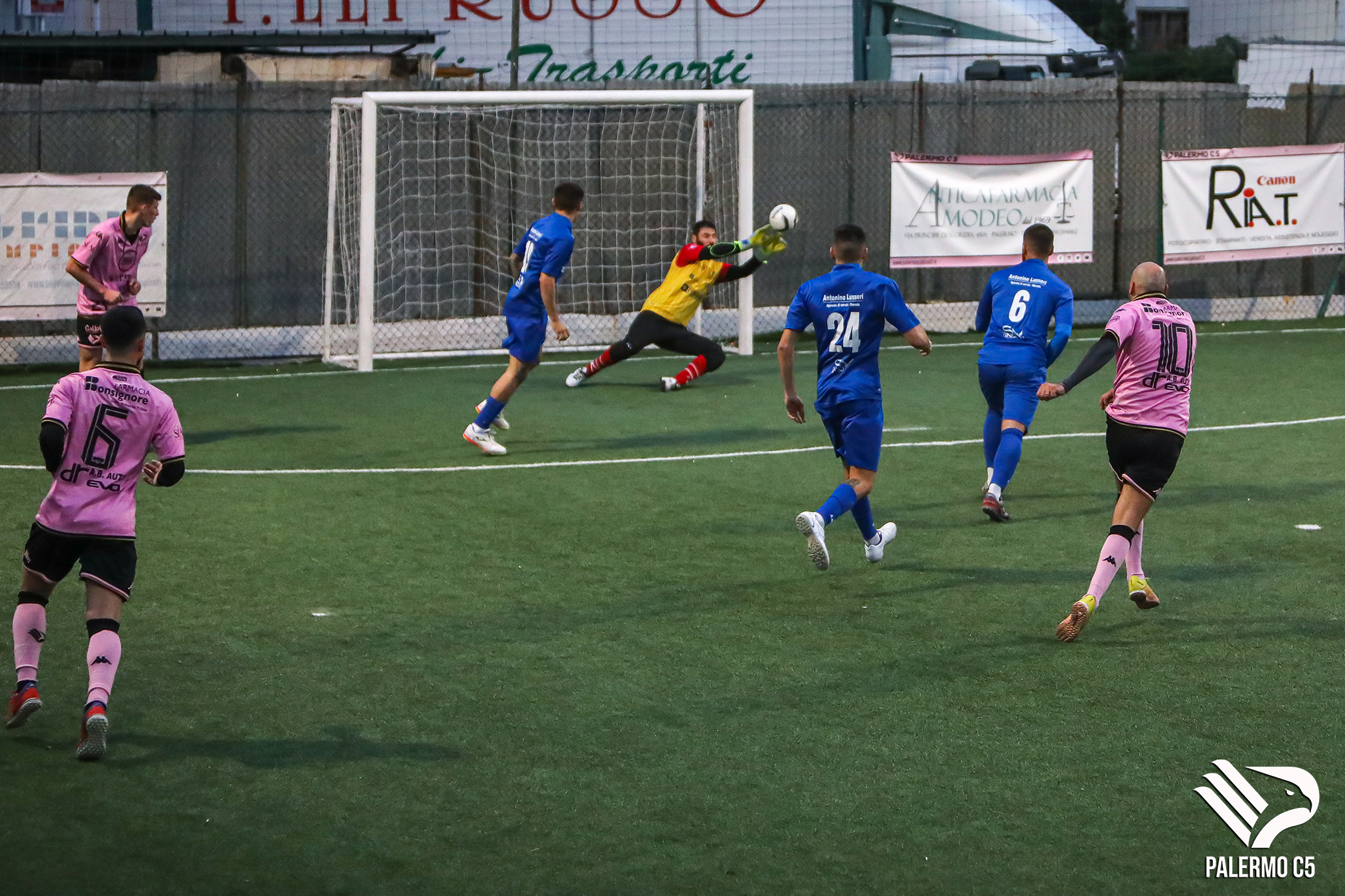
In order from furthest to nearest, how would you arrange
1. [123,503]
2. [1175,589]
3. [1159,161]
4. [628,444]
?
[1159,161], [628,444], [1175,589], [123,503]

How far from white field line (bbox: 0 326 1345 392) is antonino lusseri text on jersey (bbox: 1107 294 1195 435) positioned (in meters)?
10.7

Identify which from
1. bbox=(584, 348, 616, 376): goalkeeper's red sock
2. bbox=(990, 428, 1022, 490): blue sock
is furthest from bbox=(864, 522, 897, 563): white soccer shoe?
bbox=(584, 348, 616, 376): goalkeeper's red sock

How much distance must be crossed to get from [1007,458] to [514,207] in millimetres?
10464

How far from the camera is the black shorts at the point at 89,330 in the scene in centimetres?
1173

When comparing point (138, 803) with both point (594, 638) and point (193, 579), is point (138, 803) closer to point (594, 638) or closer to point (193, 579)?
point (594, 638)

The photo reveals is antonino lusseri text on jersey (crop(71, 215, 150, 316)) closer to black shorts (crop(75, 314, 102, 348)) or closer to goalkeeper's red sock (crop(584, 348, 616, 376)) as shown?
black shorts (crop(75, 314, 102, 348))

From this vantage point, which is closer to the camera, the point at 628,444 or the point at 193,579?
the point at 193,579

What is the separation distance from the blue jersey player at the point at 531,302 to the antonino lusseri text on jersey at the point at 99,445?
6.25 meters

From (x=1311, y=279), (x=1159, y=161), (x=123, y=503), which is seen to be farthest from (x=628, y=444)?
(x=1311, y=279)

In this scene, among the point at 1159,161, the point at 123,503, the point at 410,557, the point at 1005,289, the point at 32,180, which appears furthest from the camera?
the point at 1159,161

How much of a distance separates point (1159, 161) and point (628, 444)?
11.0m

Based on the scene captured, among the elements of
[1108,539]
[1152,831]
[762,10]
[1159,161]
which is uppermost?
[762,10]

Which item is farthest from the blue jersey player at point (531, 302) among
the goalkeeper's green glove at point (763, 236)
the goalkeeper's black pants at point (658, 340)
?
the goalkeeper's black pants at point (658, 340)

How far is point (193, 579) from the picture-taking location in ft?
27.5
